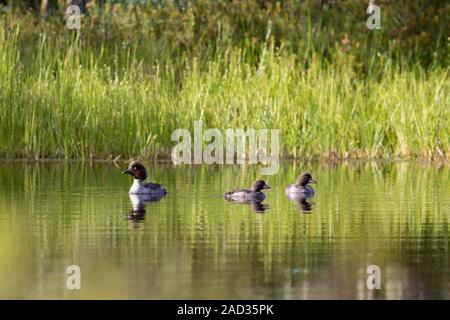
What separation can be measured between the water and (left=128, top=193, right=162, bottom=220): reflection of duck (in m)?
0.08

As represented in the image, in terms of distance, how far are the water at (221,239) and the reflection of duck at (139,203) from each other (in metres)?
0.08

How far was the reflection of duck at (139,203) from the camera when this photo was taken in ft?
→ 47.2

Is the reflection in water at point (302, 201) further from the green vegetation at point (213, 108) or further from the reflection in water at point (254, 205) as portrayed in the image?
the green vegetation at point (213, 108)

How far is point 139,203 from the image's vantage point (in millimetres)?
15766

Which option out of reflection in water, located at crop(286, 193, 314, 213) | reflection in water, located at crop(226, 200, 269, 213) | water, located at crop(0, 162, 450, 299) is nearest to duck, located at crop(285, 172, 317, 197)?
reflection in water, located at crop(286, 193, 314, 213)

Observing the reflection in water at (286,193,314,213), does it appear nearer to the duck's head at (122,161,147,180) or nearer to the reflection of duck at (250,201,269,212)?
the reflection of duck at (250,201,269,212)

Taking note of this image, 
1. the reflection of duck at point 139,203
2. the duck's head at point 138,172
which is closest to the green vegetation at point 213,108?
the duck's head at point 138,172

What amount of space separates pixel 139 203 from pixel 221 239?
3.51 meters

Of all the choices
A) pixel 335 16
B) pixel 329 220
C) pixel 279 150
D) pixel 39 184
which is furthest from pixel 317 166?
pixel 335 16

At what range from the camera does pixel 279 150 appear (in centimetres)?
2328

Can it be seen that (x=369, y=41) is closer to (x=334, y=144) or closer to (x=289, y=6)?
(x=289, y=6)

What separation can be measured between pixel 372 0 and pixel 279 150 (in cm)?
737

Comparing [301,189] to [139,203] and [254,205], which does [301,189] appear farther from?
[139,203]

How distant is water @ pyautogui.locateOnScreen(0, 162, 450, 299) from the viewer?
9.93 metres
